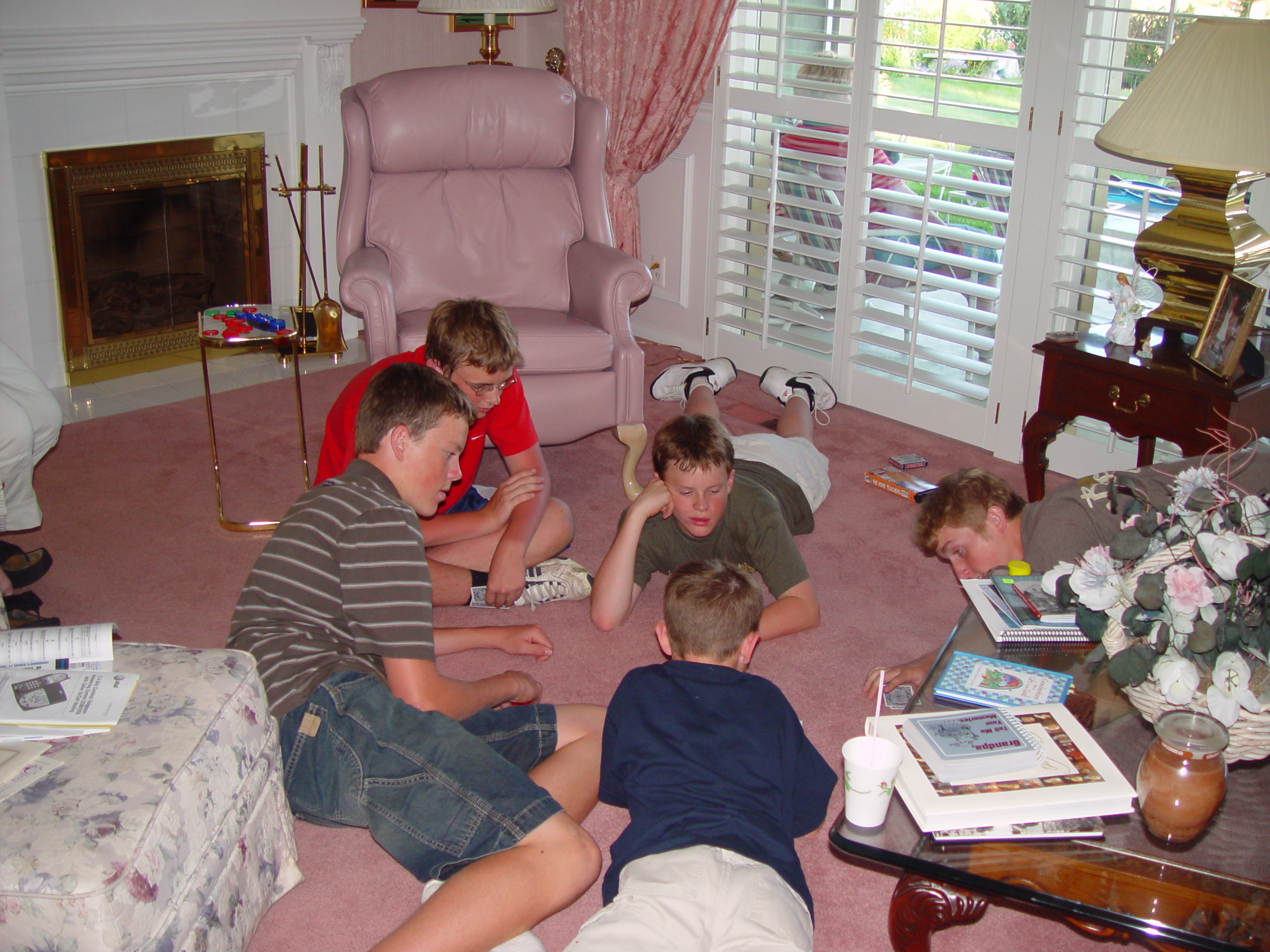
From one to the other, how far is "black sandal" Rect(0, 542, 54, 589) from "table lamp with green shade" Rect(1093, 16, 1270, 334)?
2.72 meters

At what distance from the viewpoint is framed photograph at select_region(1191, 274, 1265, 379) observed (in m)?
2.72

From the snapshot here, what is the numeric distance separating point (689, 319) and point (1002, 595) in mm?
2843

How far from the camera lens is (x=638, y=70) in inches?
171

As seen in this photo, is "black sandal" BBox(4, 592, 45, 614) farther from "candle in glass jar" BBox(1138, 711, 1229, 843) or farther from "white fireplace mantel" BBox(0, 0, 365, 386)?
"candle in glass jar" BBox(1138, 711, 1229, 843)

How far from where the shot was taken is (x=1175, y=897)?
147 centimetres

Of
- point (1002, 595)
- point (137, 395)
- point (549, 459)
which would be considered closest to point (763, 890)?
point (1002, 595)

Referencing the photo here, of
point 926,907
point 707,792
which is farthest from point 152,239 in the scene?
point 926,907

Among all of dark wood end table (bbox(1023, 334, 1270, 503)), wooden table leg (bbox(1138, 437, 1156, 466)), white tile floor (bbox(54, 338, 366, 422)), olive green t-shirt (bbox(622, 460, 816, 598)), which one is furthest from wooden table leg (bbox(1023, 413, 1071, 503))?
white tile floor (bbox(54, 338, 366, 422))

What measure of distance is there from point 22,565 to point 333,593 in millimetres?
1392

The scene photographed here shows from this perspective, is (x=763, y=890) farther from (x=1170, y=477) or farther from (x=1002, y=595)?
(x=1170, y=477)

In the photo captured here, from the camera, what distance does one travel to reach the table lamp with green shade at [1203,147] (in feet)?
8.27

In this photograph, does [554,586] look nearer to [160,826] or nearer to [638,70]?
[160,826]

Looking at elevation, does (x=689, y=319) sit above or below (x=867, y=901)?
above

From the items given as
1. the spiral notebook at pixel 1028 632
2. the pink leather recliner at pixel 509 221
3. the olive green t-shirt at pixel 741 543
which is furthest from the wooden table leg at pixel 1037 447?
the spiral notebook at pixel 1028 632
